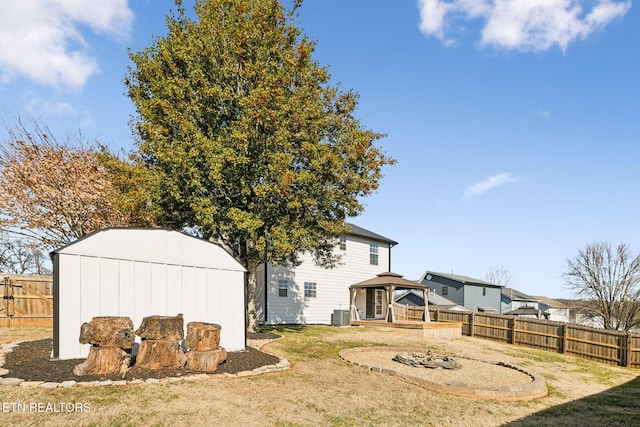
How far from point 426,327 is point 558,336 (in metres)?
6.40

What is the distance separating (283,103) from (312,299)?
Answer: 14.3 meters

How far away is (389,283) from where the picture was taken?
974 inches

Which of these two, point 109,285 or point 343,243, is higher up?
point 343,243

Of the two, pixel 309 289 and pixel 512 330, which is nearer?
pixel 512 330

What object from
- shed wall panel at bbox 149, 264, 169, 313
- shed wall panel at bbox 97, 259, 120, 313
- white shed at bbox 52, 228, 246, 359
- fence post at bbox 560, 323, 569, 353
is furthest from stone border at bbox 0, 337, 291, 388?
fence post at bbox 560, 323, 569, 353

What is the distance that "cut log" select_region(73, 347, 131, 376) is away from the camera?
862cm

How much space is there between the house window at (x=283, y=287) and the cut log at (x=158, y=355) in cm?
1453

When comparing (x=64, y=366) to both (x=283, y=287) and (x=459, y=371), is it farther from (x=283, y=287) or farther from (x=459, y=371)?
(x=283, y=287)

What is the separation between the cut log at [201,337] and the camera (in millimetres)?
9938

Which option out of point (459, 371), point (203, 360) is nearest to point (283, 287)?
point (459, 371)

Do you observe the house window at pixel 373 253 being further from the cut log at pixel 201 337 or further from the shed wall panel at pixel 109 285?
the shed wall panel at pixel 109 285

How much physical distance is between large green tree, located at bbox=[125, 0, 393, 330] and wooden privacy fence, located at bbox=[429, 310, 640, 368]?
12.2 m

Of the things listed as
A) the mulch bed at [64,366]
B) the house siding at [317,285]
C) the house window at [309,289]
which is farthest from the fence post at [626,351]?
the mulch bed at [64,366]

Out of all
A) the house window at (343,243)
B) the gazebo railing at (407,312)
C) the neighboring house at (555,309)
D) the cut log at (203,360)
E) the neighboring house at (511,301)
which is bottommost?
the neighboring house at (555,309)
